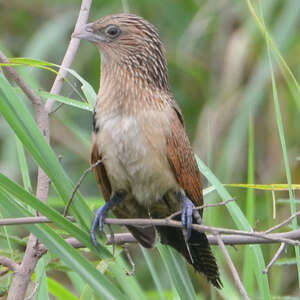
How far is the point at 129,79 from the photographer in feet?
8.61

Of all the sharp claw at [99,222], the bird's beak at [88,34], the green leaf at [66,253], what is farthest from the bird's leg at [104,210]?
the bird's beak at [88,34]

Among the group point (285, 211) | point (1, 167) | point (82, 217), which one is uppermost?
point (82, 217)

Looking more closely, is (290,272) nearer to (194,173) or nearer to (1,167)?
(1,167)

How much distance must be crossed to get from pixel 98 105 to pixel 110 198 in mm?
307

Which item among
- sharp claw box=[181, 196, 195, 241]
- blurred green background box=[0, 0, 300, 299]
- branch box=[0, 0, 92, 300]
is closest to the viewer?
branch box=[0, 0, 92, 300]

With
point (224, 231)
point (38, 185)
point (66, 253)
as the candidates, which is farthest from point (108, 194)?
point (224, 231)

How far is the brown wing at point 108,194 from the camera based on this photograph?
8.02ft

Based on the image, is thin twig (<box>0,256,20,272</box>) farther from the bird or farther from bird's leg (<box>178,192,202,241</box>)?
bird's leg (<box>178,192,202,241</box>)

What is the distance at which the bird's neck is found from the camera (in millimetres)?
2502

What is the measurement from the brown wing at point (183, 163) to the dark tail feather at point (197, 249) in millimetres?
128

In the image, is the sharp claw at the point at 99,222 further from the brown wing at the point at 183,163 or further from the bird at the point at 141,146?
the brown wing at the point at 183,163

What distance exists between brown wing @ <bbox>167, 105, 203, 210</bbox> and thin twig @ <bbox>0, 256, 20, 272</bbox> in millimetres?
687

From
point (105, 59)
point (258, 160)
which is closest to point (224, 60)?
point (258, 160)

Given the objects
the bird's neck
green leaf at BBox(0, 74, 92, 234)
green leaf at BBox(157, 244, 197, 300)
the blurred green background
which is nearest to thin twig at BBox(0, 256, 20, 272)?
green leaf at BBox(0, 74, 92, 234)
